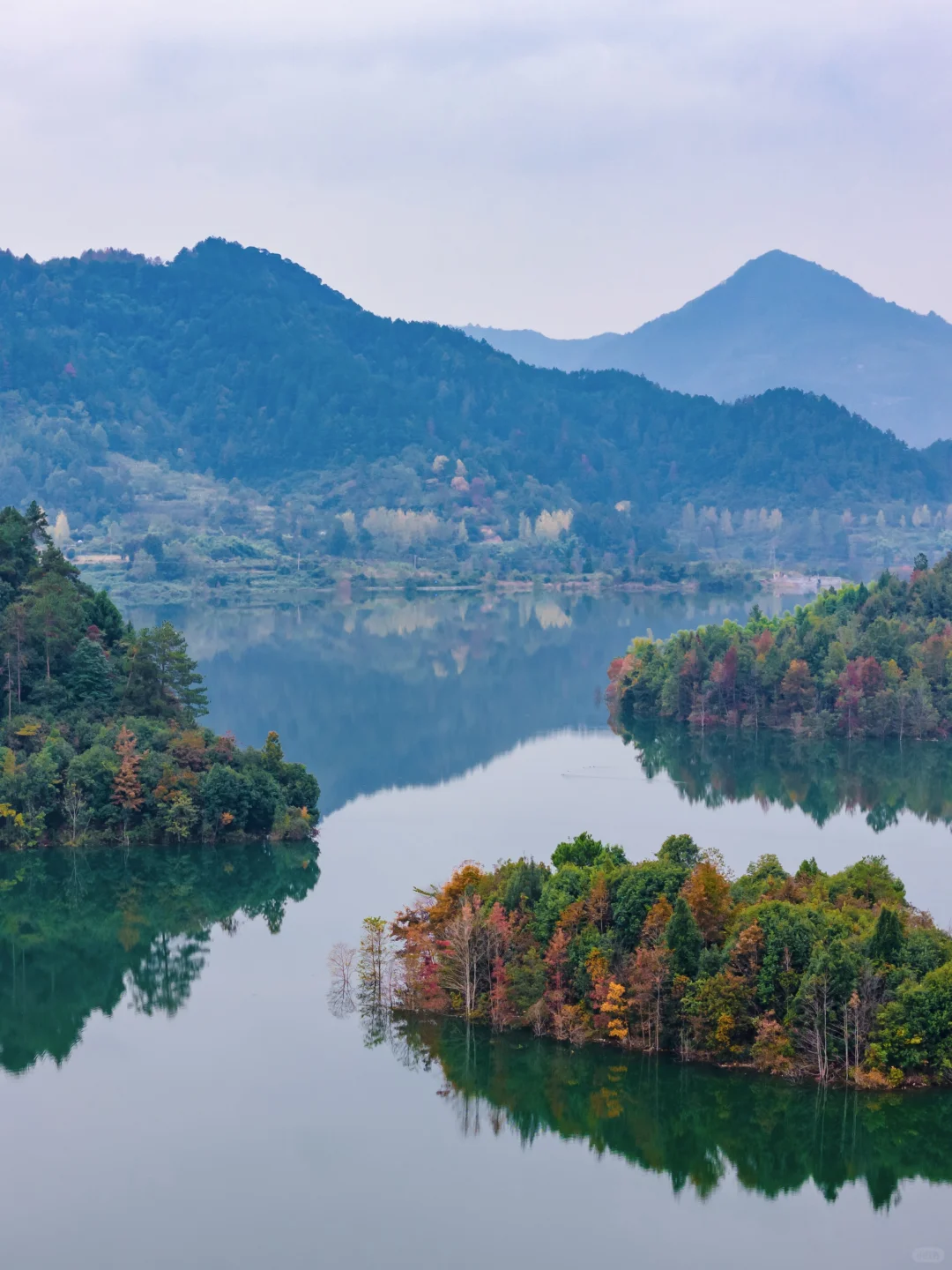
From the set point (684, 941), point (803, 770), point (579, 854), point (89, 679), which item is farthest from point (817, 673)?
point (684, 941)

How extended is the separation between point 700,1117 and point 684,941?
239 cm

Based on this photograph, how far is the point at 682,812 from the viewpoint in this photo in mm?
39844

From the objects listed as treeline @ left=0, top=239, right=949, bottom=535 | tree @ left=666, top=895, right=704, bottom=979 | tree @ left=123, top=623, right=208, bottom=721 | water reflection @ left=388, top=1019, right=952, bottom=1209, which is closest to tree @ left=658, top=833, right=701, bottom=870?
tree @ left=666, top=895, right=704, bottom=979

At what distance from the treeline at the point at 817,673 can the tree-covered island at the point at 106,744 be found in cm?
1945

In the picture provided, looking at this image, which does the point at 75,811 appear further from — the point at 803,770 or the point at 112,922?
the point at 803,770

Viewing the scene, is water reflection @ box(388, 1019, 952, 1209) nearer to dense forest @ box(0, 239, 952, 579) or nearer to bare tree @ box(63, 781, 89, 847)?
bare tree @ box(63, 781, 89, 847)

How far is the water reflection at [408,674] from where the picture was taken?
1973 inches

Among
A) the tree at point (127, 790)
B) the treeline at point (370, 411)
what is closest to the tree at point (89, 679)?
the tree at point (127, 790)

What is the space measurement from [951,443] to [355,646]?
112 metres

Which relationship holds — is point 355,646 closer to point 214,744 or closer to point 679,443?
point 214,744

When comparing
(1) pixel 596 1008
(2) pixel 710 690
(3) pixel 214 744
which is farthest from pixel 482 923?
(2) pixel 710 690

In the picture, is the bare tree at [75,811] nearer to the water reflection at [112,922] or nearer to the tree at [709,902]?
the water reflection at [112,922]

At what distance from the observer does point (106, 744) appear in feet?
118

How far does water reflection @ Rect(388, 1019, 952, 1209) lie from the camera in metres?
21.5
